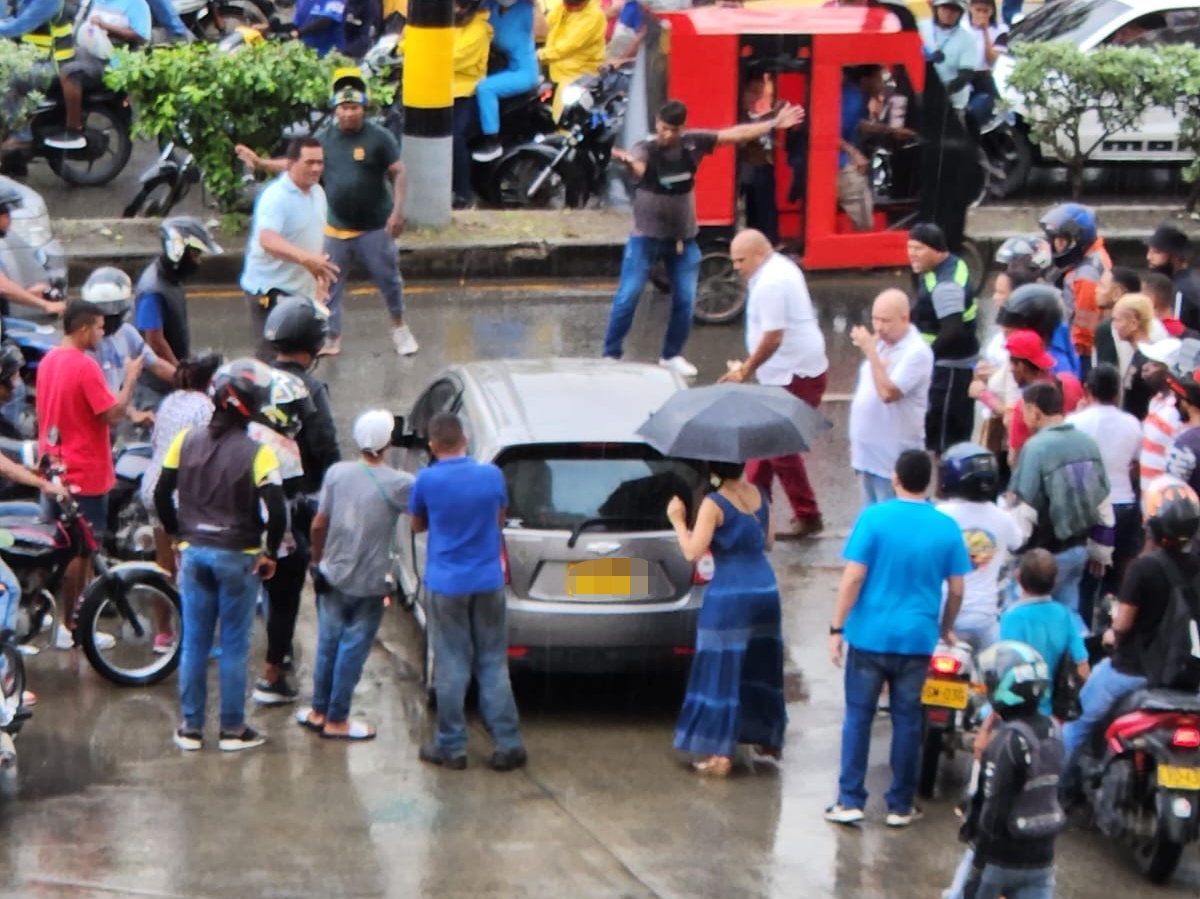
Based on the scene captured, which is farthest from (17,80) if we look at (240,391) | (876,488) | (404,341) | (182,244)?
(876,488)

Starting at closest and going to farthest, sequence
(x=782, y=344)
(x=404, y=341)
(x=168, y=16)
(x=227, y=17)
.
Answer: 1. (x=782, y=344)
2. (x=404, y=341)
3. (x=168, y=16)
4. (x=227, y=17)

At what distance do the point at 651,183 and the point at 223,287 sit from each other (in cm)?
366

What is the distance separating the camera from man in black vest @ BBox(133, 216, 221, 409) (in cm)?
1064

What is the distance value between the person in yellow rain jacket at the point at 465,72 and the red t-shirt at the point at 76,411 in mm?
7766

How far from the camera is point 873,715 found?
8414mm

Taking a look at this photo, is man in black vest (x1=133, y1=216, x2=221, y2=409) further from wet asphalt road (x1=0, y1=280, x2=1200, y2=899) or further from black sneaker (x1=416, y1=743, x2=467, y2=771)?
black sneaker (x1=416, y1=743, x2=467, y2=771)

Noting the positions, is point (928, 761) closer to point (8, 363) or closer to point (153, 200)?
point (8, 363)

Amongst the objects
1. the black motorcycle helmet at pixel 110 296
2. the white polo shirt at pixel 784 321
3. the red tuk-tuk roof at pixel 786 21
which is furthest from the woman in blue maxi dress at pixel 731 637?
the red tuk-tuk roof at pixel 786 21

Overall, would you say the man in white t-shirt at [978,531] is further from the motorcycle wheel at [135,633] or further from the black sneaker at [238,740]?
the motorcycle wheel at [135,633]

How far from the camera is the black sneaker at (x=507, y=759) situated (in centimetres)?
884

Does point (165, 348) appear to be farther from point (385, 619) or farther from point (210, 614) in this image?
point (210, 614)

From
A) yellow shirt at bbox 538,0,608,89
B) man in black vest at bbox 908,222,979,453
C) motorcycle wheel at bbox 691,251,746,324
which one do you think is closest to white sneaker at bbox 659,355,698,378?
motorcycle wheel at bbox 691,251,746,324

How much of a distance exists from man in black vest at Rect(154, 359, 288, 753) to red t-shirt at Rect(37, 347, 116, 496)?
91 centimetres

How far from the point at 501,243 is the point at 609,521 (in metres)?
7.18
